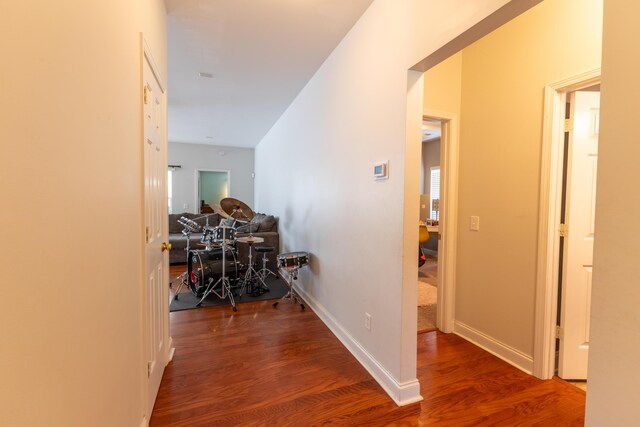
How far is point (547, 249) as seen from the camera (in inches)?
81.5

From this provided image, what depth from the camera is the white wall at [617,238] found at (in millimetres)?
825

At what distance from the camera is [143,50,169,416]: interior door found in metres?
1.67

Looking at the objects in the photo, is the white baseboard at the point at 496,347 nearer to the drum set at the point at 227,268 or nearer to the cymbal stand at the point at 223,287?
the drum set at the point at 227,268

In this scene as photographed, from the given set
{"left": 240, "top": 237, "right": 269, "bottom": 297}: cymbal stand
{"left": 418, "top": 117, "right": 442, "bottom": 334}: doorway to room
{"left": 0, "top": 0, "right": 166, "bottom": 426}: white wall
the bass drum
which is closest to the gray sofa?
{"left": 240, "top": 237, "right": 269, "bottom": 297}: cymbal stand

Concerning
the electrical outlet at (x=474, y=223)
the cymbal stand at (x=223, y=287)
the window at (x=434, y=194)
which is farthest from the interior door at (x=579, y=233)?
the window at (x=434, y=194)

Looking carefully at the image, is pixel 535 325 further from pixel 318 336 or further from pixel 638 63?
pixel 638 63

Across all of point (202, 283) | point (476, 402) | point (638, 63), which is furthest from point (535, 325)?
point (202, 283)

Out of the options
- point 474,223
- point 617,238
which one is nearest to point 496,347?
point 474,223

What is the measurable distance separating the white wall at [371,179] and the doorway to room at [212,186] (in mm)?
5262

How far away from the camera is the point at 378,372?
81.4 inches

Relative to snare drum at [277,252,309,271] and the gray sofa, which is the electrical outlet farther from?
the gray sofa

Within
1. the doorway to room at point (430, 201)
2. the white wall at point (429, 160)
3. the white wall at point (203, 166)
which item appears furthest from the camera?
the white wall at point (203, 166)

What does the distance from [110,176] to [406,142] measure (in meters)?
1.55

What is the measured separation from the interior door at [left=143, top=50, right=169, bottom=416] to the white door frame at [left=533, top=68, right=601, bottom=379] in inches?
103
